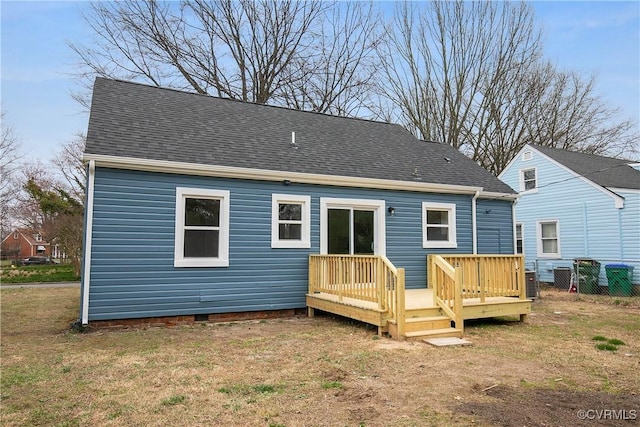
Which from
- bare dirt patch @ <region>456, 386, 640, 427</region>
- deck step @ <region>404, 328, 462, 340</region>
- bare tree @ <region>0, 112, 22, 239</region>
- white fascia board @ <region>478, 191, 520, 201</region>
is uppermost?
bare tree @ <region>0, 112, 22, 239</region>

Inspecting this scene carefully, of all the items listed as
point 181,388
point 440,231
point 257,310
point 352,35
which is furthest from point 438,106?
point 181,388

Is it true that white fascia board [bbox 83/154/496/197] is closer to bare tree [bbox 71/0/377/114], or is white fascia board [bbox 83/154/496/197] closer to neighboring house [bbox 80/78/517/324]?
neighboring house [bbox 80/78/517/324]

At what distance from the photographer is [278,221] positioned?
895cm

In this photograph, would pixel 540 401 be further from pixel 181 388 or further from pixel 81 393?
pixel 81 393

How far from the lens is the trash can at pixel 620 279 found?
43.8ft

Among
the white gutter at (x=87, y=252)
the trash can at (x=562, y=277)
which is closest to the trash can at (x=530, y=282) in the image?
the trash can at (x=562, y=277)

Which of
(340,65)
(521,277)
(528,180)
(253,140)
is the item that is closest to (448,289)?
(521,277)

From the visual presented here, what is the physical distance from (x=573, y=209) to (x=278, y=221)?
11904 millimetres

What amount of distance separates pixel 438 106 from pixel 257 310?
17344 millimetres

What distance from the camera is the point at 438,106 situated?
22375 mm

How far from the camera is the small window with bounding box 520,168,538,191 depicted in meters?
17.1

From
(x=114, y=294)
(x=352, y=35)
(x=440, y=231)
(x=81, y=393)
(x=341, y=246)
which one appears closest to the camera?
(x=81, y=393)

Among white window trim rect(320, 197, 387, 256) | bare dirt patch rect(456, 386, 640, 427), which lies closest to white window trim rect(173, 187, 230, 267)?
white window trim rect(320, 197, 387, 256)

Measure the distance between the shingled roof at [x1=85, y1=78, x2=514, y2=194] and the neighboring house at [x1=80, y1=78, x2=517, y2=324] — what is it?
0.15 feet
